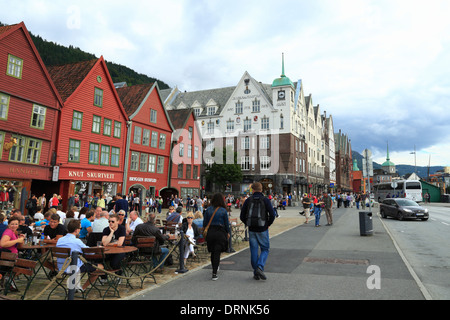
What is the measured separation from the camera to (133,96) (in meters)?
33.1

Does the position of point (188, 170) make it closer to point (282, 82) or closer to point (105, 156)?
point (105, 156)

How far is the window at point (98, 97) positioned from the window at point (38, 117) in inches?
195

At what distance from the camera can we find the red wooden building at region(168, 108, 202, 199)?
3694 cm

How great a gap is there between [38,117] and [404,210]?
26052 mm

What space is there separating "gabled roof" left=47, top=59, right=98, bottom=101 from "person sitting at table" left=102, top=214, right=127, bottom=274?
20.9 m

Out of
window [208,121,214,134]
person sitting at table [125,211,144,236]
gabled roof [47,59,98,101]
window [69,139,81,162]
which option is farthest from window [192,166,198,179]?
person sitting at table [125,211,144,236]

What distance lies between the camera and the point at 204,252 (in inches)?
421

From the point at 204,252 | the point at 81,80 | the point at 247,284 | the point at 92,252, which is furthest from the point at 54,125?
the point at 247,284

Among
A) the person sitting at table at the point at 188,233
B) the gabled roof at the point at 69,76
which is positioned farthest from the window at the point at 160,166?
the person sitting at table at the point at 188,233

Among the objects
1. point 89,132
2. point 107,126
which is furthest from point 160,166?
point 89,132

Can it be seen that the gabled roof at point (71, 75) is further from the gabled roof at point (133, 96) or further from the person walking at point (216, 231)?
the person walking at point (216, 231)
